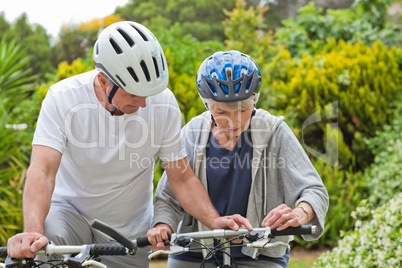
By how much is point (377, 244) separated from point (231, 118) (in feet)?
7.48

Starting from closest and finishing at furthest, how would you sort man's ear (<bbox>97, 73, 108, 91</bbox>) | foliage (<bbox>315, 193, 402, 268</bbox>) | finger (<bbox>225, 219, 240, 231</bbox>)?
finger (<bbox>225, 219, 240, 231</bbox>)
man's ear (<bbox>97, 73, 108, 91</bbox>)
foliage (<bbox>315, 193, 402, 268</bbox>)

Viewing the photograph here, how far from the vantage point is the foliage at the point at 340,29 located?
11.6 meters

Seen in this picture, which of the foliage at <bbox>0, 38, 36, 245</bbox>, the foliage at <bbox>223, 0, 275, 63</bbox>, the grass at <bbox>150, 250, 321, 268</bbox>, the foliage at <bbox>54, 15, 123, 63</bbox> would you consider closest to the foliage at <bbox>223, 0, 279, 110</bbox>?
the foliage at <bbox>223, 0, 275, 63</bbox>

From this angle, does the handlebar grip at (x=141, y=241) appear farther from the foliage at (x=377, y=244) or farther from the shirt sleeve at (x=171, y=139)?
the foliage at (x=377, y=244)

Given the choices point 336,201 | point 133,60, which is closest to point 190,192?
point 133,60

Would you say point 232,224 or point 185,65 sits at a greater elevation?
point 185,65

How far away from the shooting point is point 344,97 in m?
9.21

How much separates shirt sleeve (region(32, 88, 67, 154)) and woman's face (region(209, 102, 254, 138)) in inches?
35.2

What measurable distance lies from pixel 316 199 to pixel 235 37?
21.1 ft

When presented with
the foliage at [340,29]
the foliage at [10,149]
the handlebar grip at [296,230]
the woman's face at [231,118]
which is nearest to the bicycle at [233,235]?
the handlebar grip at [296,230]

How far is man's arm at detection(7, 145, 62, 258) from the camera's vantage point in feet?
8.70

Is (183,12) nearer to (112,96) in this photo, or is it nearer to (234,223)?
(112,96)

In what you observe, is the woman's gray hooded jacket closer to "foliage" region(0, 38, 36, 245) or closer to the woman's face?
the woman's face

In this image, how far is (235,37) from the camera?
9.29m
